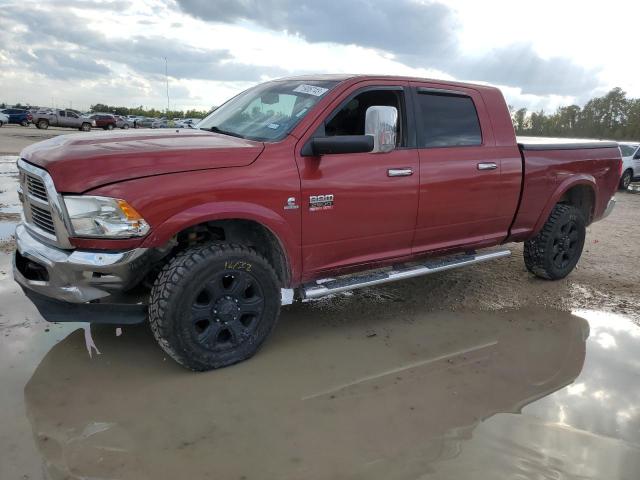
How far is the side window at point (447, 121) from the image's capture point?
4.28 meters

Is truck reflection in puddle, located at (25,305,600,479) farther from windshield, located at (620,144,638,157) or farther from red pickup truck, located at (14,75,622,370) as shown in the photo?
windshield, located at (620,144,638,157)

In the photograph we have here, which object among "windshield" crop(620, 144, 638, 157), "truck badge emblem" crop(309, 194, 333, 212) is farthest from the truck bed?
"windshield" crop(620, 144, 638, 157)

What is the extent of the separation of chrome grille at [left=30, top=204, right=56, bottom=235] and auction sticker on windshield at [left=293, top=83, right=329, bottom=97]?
2010mm

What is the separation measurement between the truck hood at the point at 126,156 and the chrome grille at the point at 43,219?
0.29 meters

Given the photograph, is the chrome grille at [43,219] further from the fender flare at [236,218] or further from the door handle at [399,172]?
the door handle at [399,172]

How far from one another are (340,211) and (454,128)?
1496 mm

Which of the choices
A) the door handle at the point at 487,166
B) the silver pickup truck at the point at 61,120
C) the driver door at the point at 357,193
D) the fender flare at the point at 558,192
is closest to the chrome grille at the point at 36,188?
the driver door at the point at 357,193

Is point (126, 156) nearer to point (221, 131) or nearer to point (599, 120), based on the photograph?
point (221, 131)

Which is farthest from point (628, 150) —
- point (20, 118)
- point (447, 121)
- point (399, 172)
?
point (20, 118)

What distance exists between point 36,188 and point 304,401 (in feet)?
7.04

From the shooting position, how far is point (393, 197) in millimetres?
3975

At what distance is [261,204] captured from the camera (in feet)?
11.0

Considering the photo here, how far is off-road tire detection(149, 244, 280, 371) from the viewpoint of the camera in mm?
3141

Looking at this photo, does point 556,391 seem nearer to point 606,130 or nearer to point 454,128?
point 454,128
